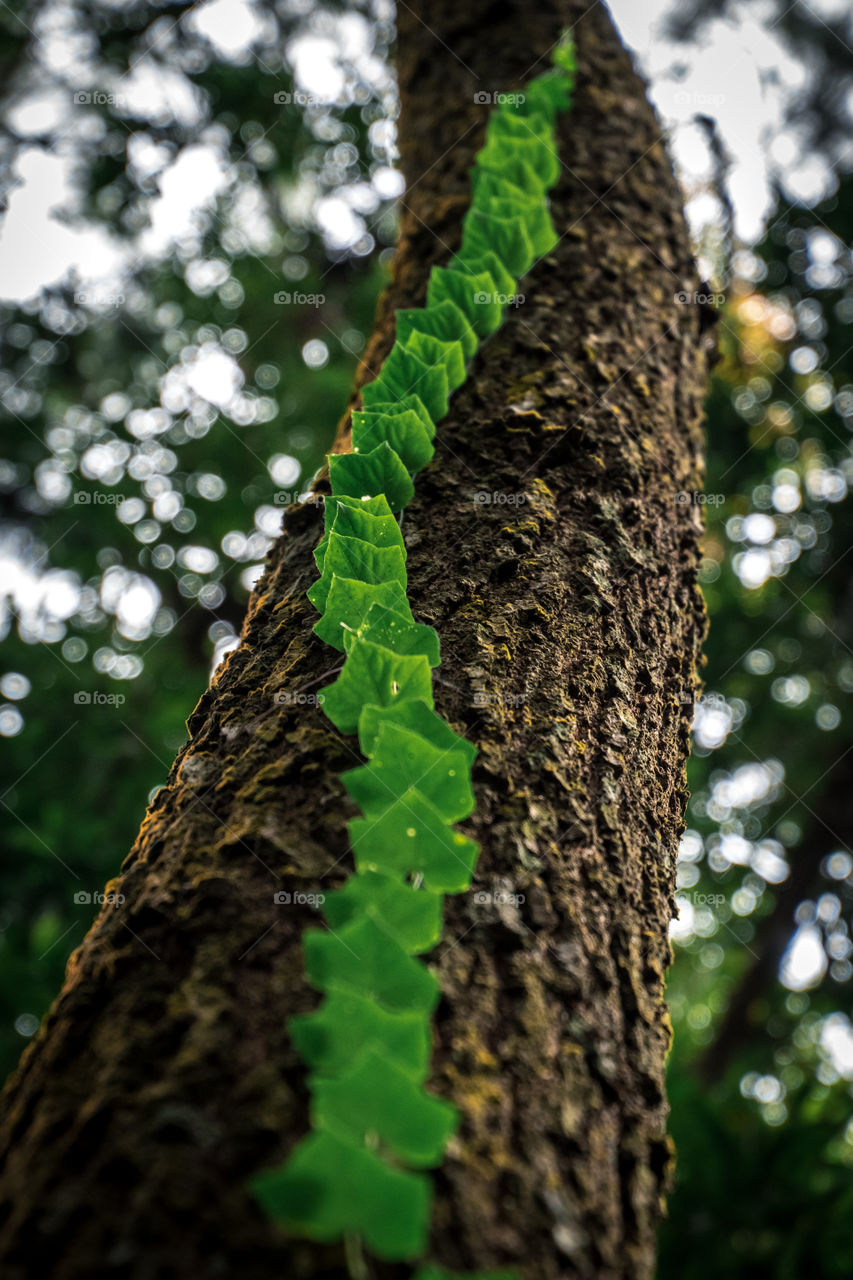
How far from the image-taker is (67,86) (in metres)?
3.17

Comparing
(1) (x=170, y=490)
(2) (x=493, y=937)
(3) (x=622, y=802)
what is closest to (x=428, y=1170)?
(2) (x=493, y=937)

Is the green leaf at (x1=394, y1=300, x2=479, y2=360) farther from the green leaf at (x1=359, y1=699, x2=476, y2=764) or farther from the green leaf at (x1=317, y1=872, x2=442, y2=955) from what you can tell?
the green leaf at (x1=317, y1=872, x2=442, y2=955)

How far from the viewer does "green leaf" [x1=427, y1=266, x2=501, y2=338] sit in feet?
3.66

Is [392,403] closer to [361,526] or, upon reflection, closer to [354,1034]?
[361,526]

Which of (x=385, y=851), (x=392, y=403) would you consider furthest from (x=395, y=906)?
(x=392, y=403)

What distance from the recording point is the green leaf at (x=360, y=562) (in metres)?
0.77

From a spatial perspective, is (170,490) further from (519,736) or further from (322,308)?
(519,736)

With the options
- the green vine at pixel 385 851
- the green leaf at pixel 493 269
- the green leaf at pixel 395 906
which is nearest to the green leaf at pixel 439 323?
the green vine at pixel 385 851

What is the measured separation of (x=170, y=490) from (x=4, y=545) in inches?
57.6

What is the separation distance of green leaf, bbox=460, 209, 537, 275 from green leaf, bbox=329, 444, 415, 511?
50 centimetres

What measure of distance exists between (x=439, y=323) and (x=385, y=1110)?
3.20 feet

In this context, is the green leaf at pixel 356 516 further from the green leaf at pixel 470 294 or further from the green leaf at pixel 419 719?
the green leaf at pixel 470 294

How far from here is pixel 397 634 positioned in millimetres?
715

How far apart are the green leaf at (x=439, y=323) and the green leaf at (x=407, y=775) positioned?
69 cm
